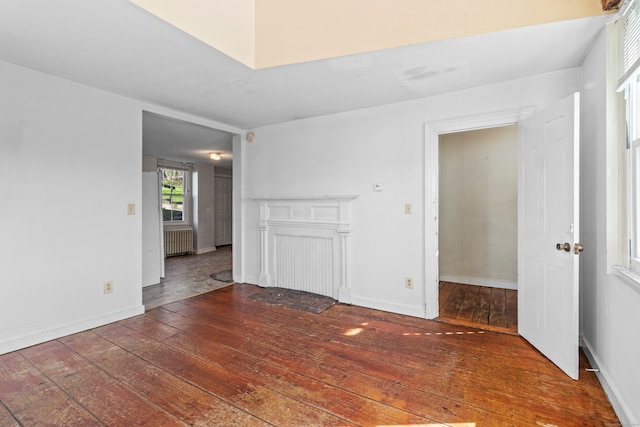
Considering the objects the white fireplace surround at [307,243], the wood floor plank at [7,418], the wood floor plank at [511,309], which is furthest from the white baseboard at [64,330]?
the wood floor plank at [511,309]

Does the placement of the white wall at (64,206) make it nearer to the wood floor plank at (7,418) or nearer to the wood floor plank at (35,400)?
the wood floor plank at (35,400)

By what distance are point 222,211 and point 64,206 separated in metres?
5.63

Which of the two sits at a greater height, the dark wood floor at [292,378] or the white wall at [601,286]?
the white wall at [601,286]

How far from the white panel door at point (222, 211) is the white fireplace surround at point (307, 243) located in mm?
4341

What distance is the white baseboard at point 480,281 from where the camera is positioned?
419cm

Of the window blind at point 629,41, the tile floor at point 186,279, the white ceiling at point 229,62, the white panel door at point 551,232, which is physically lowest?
the tile floor at point 186,279

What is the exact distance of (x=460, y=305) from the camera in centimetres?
349

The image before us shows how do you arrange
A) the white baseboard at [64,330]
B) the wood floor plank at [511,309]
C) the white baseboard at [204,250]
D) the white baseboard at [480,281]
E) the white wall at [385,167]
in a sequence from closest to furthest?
the white baseboard at [64,330] < the white wall at [385,167] < the wood floor plank at [511,309] < the white baseboard at [480,281] < the white baseboard at [204,250]

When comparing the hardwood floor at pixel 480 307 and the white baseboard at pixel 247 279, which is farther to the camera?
the white baseboard at pixel 247 279

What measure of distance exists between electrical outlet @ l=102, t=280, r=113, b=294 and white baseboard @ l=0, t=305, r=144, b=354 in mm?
234

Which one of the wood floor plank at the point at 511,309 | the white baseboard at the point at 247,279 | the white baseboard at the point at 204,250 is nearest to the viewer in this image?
the wood floor plank at the point at 511,309

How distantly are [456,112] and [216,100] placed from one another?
7.97 ft

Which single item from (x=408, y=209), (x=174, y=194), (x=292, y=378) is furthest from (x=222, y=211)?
(x=292, y=378)

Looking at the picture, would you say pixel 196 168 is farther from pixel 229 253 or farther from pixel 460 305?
pixel 460 305
